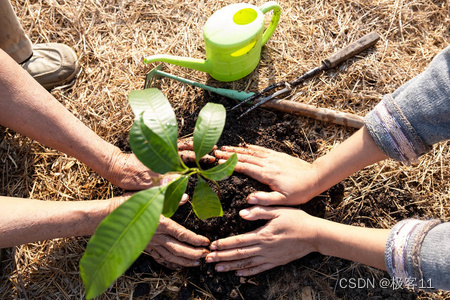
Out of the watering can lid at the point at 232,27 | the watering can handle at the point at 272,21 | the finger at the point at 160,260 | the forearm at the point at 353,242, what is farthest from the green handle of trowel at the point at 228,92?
the finger at the point at 160,260

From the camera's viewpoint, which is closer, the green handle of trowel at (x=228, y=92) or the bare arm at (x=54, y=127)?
the bare arm at (x=54, y=127)

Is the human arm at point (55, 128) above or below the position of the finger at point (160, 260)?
above

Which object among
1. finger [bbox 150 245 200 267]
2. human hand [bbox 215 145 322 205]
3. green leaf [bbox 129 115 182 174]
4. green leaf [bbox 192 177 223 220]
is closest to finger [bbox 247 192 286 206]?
human hand [bbox 215 145 322 205]

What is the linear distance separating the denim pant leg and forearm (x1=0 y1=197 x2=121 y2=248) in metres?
0.87

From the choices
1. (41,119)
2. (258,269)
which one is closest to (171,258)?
(258,269)

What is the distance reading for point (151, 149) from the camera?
2.93ft

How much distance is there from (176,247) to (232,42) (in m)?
0.87

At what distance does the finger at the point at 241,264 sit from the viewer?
4.33 ft

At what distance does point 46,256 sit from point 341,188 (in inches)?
51.9

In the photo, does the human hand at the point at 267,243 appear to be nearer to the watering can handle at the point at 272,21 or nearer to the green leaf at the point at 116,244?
the green leaf at the point at 116,244

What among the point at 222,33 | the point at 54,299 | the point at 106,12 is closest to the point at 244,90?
the point at 222,33

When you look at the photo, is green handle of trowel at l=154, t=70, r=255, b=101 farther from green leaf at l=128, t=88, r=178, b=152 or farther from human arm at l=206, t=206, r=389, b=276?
green leaf at l=128, t=88, r=178, b=152

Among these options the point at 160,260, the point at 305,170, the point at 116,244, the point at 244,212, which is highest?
the point at 116,244

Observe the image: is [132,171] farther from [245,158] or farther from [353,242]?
[353,242]
